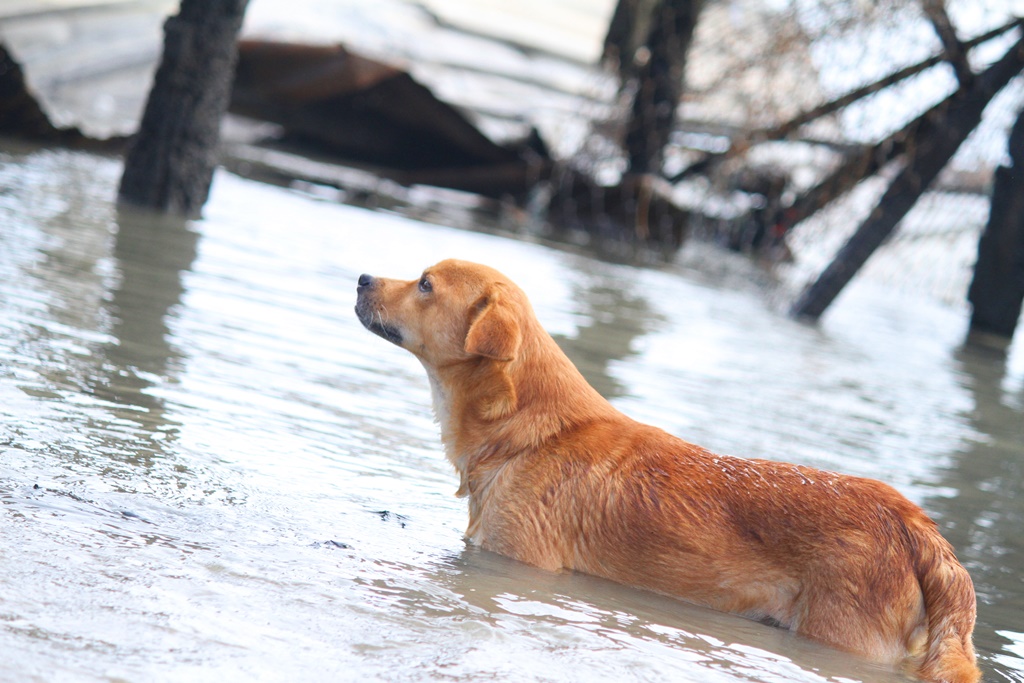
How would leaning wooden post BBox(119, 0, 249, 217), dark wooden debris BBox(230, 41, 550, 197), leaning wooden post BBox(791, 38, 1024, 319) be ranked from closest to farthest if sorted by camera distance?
1. leaning wooden post BBox(119, 0, 249, 217)
2. leaning wooden post BBox(791, 38, 1024, 319)
3. dark wooden debris BBox(230, 41, 550, 197)

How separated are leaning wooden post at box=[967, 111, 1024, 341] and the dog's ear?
30.6ft

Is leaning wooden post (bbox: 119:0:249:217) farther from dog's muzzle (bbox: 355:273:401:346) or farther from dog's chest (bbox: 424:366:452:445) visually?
dog's chest (bbox: 424:366:452:445)

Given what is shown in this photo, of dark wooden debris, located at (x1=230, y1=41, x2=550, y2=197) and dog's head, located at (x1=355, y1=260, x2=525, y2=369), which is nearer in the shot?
dog's head, located at (x1=355, y1=260, x2=525, y2=369)

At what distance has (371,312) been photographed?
17.3 feet

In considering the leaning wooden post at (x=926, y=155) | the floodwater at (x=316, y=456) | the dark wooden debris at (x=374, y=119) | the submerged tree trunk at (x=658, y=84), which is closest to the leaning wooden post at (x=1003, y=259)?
the leaning wooden post at (x=926, y=155)

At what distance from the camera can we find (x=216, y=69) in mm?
10922

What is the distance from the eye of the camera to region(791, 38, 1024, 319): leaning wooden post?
1228 centimetres

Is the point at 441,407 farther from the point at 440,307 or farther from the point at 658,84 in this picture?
the point at 658,84

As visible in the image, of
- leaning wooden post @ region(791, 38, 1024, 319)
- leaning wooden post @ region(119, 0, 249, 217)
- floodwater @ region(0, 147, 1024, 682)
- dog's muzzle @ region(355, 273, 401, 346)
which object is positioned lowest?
floodwater @ region(0, 147, 1024, 682)

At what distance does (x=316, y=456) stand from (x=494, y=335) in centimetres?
113

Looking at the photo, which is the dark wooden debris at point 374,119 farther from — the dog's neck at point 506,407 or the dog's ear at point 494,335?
the dog's ear at point 494,335

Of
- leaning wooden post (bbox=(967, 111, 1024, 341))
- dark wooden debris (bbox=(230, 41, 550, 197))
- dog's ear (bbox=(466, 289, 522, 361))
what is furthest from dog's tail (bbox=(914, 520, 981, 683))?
dark wooden debris (bbox=(230, 41, 550, 197))

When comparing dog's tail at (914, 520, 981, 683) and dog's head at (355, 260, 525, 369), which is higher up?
dog's head at (355, 260, 525, 369)

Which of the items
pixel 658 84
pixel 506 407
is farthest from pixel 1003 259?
A: pixel 506 407
